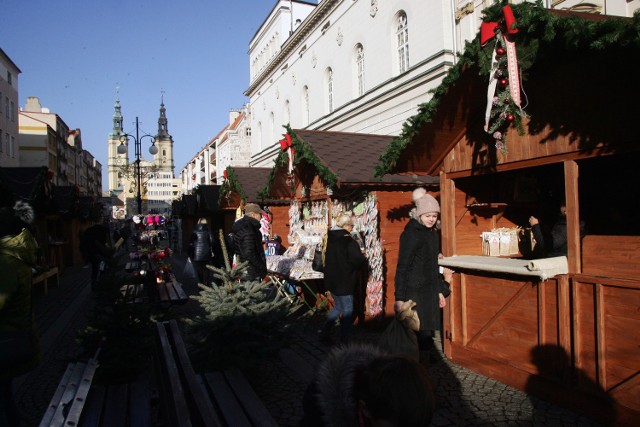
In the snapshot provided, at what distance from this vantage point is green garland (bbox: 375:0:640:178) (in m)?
3.24

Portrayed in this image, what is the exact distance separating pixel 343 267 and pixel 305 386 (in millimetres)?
1778

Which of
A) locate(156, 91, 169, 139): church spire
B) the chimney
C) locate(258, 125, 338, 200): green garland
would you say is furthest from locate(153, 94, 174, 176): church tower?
locate(258, 125, 338, 200): green garland

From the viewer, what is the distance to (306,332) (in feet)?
25.2

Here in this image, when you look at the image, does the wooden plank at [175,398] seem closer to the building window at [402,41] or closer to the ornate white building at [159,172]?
the building window at [402,41]

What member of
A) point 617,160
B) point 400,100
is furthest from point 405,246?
point 400,100

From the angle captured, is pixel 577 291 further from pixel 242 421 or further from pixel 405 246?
pixel 242 421

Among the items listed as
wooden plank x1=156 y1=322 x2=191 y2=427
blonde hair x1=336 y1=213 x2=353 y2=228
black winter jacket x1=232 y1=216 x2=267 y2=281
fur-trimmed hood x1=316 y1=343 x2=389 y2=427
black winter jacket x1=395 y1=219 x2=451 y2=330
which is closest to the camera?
fur-trimmed hood x1=316 y1=343 x2=389 y2=427

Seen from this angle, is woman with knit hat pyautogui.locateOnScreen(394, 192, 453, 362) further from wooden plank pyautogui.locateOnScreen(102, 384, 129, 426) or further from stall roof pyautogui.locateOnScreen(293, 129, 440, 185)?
wooden plank pyautogui.locateOnScreen(102, 384, 129, 426)

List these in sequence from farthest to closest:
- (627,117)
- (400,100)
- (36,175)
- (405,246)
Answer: (400,100) < (36,175) < (405,246) < (627,117)

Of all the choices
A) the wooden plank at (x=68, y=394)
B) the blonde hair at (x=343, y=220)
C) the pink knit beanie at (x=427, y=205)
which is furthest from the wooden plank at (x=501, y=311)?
the wooden plank at (x=68, y=394)

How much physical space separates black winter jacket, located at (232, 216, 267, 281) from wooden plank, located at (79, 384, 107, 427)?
12.1 ft

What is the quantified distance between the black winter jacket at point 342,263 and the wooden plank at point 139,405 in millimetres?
3048

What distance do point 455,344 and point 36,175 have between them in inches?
450

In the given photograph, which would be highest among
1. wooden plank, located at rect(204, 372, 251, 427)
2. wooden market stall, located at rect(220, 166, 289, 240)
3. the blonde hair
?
wooden market stall, located at rect(220, 166, 289, 240)
